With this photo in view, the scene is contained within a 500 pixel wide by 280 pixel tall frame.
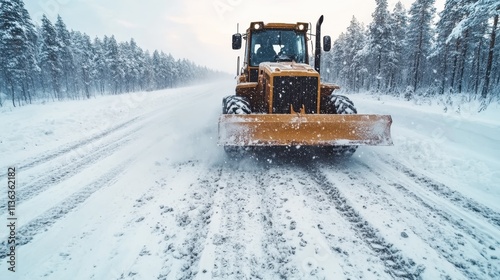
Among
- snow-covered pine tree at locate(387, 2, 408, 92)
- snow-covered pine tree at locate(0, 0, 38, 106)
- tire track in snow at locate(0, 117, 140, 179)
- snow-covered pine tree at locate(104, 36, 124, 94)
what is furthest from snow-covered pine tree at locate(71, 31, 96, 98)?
snow-covered pine tree at locate(387, 2, 408, 92)

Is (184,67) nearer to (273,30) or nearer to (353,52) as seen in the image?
(353,52)

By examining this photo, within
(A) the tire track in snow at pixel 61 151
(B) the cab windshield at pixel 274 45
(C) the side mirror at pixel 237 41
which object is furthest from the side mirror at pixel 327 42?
(A) the tire track in snow at pixel 61 151

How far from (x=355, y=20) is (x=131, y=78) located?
164 feet

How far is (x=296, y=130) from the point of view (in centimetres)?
457

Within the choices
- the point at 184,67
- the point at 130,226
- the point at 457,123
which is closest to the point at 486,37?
the point at 457,123

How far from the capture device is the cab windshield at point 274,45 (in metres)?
6.82

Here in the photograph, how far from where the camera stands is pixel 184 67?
9862cm

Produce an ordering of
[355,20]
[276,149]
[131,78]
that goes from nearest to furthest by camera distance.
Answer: [276,149], [355,20], [131,78]

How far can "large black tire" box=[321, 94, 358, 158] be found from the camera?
5289 mm

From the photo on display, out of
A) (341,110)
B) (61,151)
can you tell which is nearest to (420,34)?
(341,110)

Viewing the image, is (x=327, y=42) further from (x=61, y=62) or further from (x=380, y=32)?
→ (x=61, y=62)

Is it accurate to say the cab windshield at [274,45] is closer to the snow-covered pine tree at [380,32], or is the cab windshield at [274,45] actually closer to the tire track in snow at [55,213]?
the tire track in snow at [55,213]

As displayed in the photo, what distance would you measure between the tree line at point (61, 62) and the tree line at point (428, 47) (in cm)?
3845

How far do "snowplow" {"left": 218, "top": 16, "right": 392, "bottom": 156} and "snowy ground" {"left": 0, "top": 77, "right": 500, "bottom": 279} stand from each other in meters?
0.57
